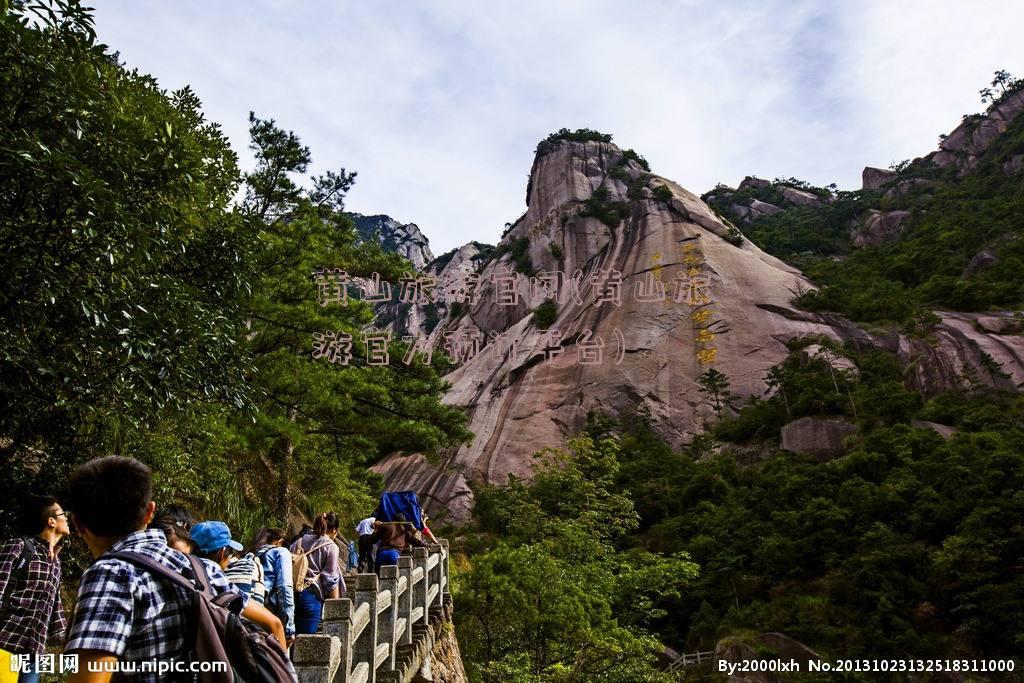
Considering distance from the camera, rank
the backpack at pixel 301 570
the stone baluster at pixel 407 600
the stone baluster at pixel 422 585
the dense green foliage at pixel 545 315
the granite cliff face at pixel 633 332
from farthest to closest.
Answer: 1. the dense green foliage at pixel 545 315
2. the granite cliff face at pixel 633 332
3. the stone baluster at pixel 422 585
4. the stone baluster at pixel 407 600
5. the backpack at pixel 301 570

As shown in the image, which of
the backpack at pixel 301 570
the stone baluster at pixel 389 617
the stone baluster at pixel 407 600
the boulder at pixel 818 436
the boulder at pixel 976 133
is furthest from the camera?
the boulder at pixel 976 133

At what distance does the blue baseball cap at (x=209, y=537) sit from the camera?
2754 mm

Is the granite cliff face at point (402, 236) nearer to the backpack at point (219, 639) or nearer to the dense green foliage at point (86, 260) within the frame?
the dense green foliage at point (86, 260)

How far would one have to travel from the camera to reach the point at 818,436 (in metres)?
23.4

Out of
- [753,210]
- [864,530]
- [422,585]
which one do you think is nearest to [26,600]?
[422,585]

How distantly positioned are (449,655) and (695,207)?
127 feet

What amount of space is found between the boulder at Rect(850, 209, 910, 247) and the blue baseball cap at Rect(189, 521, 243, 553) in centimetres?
4976

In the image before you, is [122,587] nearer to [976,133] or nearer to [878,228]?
[878,228]

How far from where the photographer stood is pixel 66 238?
14.1 feet

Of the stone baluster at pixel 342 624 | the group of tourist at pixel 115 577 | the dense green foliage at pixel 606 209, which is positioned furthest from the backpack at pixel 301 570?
the dense green foliage at pixel 606 209

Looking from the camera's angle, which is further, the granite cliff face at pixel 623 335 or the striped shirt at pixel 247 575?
the granite cliff face at pixel 623 335

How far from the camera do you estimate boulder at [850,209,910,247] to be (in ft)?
147

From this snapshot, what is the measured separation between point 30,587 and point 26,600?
7cm

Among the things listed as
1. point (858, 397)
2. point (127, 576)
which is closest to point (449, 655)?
point (127, 576)
